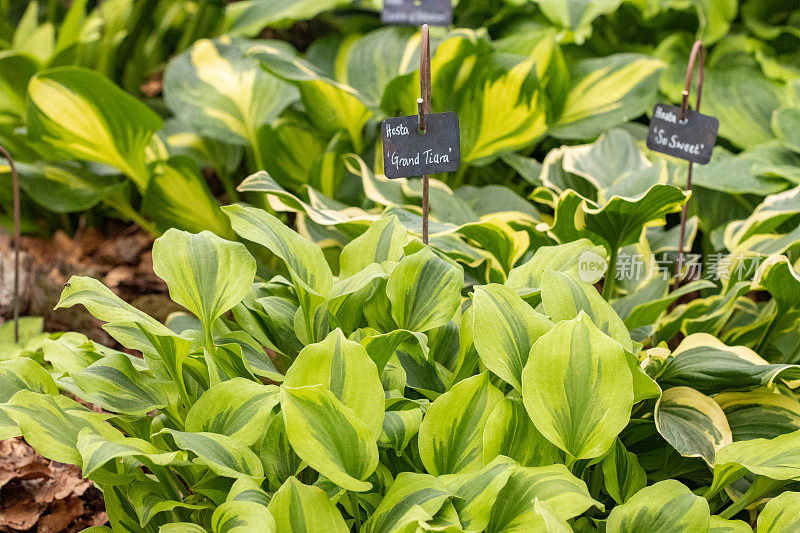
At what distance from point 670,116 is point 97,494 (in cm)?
99

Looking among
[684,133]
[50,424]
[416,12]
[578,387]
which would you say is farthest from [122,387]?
[416,12]

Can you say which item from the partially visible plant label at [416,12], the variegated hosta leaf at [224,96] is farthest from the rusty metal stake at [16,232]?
the partially visible plant label at [416,12]

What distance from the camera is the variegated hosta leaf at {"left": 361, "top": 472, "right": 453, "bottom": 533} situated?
23.5 inches

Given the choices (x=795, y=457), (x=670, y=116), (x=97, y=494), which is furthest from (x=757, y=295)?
(x=97, y=494)

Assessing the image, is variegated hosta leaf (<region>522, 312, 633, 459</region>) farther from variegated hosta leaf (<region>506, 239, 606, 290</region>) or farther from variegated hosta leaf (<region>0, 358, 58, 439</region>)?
variegated hosta leaf (<region>0, 358, 58, 439</region>)

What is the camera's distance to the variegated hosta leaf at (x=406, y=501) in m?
0.60

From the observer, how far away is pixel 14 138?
155 cm

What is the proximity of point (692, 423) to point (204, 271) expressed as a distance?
1.78ft

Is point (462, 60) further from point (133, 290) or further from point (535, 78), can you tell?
point (133, 290)

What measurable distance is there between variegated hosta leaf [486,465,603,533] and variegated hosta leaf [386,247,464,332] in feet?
0.69

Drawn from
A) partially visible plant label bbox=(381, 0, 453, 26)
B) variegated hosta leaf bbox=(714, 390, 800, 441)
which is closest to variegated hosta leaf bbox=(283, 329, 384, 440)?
variegated hosta leaf bbox=(714, 390, 800, 441)

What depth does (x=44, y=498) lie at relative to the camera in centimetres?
90

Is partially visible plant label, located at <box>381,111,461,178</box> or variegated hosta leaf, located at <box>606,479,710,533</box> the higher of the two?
partially visible plant label, located at <box>381,111,461,178</box>

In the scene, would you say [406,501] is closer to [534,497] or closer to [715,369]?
[534,497]
